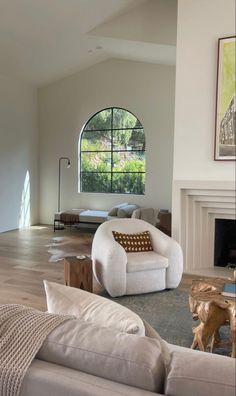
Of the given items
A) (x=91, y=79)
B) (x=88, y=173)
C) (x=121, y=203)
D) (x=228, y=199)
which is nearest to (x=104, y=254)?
(x=228, y=199)

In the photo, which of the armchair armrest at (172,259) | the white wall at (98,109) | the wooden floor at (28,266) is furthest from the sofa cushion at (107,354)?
the white wall at (98,109)

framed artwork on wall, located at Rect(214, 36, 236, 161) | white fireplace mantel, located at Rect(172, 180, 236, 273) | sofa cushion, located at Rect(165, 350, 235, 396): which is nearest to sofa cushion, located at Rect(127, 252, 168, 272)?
white fireplace mantel, located at Rect(172, 180, 236, 273)

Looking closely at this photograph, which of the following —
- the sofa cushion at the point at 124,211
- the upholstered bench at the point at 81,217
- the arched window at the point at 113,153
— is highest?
the arched window at the point at 113,153

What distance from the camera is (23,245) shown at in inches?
241

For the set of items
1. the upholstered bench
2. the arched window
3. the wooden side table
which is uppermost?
the arched window

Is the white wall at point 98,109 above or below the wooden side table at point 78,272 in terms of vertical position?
above

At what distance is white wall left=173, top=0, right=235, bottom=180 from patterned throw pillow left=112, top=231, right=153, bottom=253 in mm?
1025

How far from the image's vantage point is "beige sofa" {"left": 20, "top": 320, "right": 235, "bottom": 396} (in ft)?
3.32

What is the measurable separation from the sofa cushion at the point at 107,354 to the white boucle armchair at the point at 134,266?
235 cm

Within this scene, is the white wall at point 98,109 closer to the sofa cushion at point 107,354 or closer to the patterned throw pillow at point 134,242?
the patterned throw pillow at point 134,242

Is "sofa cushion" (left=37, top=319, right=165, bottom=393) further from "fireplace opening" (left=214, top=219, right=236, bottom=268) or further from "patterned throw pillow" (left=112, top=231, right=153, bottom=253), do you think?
"fireplace opening" (left=214, top=219, right=236, bottom=268)

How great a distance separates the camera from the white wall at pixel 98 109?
705 cm

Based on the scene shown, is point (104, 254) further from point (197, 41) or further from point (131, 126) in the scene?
point (131, 126)

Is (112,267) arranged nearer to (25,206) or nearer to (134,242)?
(134,242)
